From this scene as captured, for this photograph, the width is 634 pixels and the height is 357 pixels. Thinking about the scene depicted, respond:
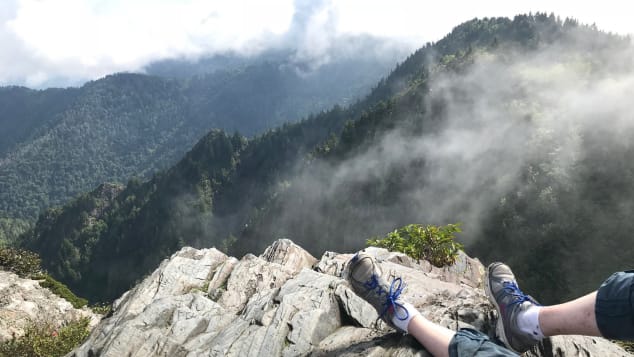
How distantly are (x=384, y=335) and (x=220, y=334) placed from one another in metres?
4.38

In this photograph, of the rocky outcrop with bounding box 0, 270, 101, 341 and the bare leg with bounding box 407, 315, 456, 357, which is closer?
the bare leg with bounding box 407, 315, 456, 357

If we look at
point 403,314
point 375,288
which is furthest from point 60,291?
point 403,314

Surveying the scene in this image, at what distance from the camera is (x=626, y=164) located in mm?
92312

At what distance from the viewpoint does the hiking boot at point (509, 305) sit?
6.08 metres

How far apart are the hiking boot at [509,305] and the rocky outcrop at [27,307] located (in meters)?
21.5

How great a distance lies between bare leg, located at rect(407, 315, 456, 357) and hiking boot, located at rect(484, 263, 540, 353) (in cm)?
115

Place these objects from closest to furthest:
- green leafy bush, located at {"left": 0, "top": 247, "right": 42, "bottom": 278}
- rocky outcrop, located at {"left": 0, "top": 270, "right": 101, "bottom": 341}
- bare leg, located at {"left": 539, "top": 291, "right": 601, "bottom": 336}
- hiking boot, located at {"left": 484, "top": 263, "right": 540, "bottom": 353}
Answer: bare leg, located at {"left": 539, "top": 291, "right": 601, "bottom": 336} < hiking boot, located at {"left": 484, "top": 263, "right": 540, "bottom": 353} < rocky outcrop, located at {"left": 0, "top": 270, "right": 101, "bottom": 341} < green leafy bush, located at {"left": 0, "top": 247, "right": 42, "bottom": 278}

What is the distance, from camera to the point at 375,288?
727cm

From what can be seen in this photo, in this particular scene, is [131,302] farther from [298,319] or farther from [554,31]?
[554,31]

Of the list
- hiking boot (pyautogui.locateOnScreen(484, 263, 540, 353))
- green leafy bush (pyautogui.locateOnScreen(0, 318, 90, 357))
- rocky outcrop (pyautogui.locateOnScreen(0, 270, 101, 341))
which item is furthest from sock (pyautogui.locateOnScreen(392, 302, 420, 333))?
rocky outcrop (pyautogui.locateOnScreen(0, 270, 101, 341))

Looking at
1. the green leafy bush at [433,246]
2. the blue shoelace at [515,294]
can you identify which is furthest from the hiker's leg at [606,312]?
the green leafy bush at [433,246]

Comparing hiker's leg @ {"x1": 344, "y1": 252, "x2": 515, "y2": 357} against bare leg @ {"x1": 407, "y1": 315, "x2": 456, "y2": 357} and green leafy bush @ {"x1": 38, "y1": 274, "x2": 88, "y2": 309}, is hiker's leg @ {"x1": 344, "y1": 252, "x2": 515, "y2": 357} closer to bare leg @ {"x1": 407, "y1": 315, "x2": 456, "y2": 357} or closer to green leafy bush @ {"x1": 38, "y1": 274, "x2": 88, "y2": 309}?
bare leg @ {"x1": 407, "y1": 315, "x2": 456, "y2": 357}

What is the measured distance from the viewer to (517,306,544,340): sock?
5887 millimetres

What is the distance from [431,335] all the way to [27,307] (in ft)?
79.9
